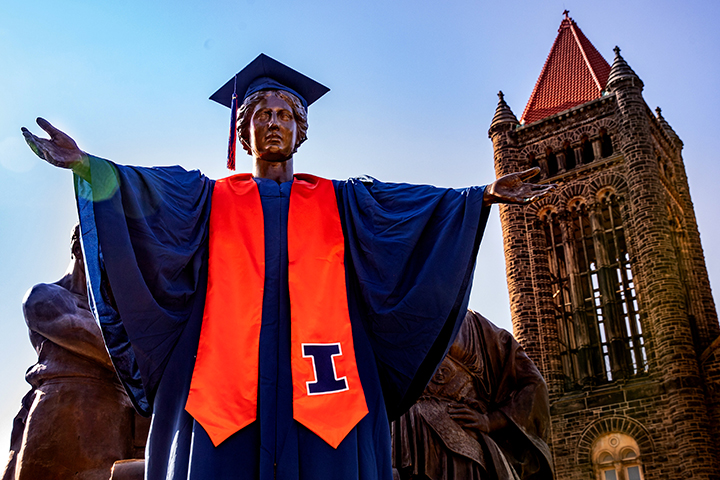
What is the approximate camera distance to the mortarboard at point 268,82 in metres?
3.42

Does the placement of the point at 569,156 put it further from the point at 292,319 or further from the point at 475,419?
the point at 292,319

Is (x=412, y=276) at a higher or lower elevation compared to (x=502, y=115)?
lower

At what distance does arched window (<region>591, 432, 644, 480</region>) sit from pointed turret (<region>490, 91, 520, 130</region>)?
52.3ft

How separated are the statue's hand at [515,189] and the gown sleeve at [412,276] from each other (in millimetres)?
75

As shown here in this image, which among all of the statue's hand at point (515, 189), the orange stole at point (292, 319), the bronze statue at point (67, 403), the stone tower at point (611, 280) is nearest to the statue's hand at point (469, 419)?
the orange stole at point (292, 319)

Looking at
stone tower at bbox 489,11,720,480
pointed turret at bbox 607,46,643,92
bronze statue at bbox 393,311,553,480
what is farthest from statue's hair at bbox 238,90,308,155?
pointed turret at bbox 607,46,643,92

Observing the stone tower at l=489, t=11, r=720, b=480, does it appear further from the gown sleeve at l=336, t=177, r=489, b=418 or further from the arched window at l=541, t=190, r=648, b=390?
the gown sleeve at l=336, t=177, r=489, b=418

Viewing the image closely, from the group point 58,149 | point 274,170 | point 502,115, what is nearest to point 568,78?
point 502,115

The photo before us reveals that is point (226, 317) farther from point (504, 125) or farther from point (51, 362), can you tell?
point (504, 125)

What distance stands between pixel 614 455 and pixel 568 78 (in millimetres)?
19025

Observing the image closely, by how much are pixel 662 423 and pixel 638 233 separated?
807cm

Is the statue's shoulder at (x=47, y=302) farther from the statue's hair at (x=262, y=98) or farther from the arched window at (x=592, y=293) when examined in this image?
the arched window at (x=592, y=293)

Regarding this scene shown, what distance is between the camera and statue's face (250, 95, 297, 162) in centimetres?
327

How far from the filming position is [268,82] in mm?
3395
